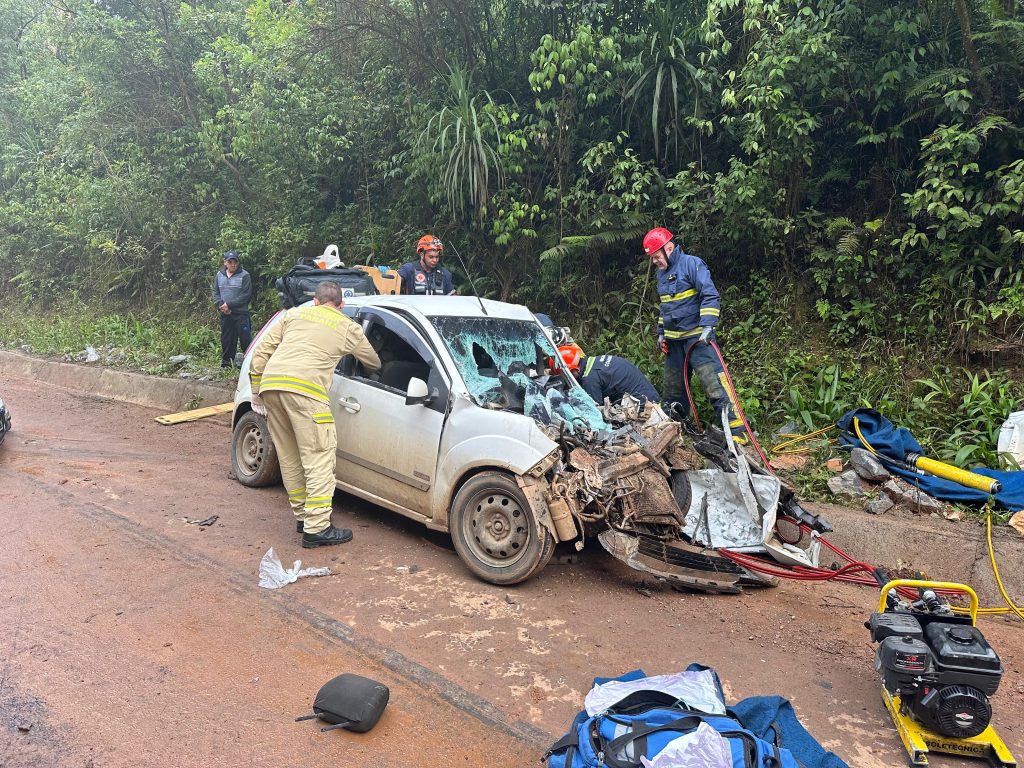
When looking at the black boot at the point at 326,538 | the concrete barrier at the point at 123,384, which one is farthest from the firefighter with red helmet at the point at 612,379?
the concrete barrier at the point at 123,384

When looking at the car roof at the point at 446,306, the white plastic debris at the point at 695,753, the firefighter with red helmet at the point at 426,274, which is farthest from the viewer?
the firefighter with red helmet at the point at 426,274

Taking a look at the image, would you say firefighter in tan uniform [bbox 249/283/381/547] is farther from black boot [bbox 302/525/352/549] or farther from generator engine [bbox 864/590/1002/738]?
generator engine [bbox 864/590/1002/738]

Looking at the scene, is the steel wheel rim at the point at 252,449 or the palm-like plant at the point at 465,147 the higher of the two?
the palm-like plant at the point at 465,147

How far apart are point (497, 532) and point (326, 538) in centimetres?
127

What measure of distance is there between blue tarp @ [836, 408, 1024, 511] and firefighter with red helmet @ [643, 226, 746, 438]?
3.14 feet

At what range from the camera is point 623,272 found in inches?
364

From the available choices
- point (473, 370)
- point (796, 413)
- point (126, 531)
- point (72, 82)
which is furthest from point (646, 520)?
point (72, 82)

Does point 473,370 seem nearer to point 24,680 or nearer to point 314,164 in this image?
point 24,680

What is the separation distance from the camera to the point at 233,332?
10.5 meters

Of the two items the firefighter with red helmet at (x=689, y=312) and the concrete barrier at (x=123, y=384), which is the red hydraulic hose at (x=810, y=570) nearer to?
the firefighter with red helmet at (x=689, y=312)

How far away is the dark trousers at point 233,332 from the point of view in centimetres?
1045

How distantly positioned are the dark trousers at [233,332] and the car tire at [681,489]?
767 centimetres

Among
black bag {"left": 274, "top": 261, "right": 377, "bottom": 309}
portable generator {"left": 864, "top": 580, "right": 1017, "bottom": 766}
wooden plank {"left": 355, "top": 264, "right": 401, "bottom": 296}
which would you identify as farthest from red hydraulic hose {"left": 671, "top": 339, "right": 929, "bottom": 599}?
wooden plank {"left": 355, "top": 264, "right": 401, "bottom": 296}

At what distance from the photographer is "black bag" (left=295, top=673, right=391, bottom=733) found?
9.48 feet
